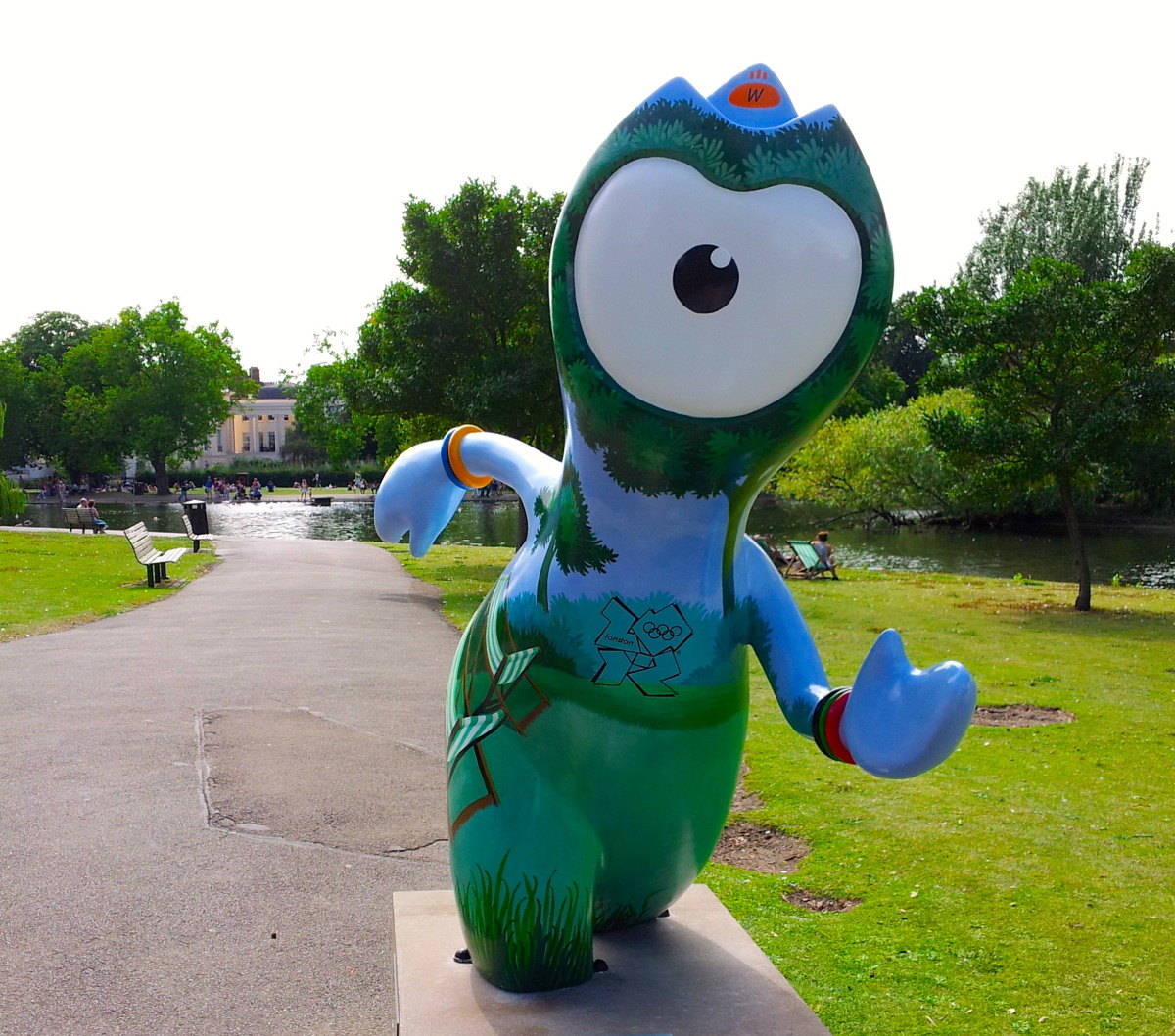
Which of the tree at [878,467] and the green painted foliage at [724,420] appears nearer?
the green painted foliage at [724,420]

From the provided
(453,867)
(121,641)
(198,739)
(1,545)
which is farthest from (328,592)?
(453,867)

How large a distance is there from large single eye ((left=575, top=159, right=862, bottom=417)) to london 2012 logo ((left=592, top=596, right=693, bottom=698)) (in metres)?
0.61

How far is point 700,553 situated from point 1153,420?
42.3 feet

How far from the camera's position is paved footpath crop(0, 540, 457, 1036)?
4305 mm

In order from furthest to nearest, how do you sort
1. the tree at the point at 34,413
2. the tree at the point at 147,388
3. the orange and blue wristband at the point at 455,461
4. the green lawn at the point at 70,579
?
the tree at the point at 34,413 < the tree at the point at 147,388 < the green lawn at the point at 70,579 < the orange and blue wristband at the point at 455,461

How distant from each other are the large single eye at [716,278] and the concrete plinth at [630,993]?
5.80ft

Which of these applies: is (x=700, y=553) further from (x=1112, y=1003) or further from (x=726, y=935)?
(x=1112, y=1003)

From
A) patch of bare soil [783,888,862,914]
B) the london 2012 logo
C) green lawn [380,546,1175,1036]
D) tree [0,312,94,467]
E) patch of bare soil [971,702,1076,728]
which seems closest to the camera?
the london 2012 logo

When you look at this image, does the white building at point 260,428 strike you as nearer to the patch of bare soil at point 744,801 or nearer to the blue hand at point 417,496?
the patch of bare soil at point 744,801

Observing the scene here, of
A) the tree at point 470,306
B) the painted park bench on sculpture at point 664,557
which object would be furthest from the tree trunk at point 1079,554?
the painted park bench on sculpture at point 664,557

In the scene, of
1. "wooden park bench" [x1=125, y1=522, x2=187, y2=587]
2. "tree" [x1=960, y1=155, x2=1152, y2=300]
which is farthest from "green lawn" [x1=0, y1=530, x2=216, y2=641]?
"tree" [x1=960, y1=155, x2=1152, y2=300]

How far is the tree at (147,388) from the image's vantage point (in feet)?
183

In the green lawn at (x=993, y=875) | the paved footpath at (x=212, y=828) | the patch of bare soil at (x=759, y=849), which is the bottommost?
the paved footpath at (x=212, y=828)

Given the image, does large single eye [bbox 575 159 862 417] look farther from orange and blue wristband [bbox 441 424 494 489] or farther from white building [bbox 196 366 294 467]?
white building [bbox 196 366 294 467]
